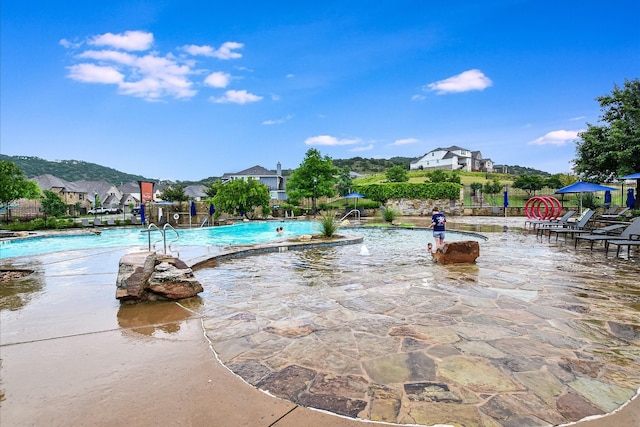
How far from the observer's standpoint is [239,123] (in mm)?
30109

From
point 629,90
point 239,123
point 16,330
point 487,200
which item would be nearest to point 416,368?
point 16,330

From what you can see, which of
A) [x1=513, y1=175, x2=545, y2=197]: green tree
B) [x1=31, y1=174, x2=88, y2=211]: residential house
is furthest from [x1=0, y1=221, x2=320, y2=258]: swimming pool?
[x1=31, y1=174, x2=88, y2=211]: residential house

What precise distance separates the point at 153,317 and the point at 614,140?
19262 millimetres

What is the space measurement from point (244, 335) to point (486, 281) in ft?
14.1

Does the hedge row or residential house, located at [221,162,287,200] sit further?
residential house, located at [221,162,287,200]

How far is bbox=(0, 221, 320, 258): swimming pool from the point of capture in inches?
541

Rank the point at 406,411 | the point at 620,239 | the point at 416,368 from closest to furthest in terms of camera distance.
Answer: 1. the point at 406,411
2. the point at 416,368
3. the point at 620,239

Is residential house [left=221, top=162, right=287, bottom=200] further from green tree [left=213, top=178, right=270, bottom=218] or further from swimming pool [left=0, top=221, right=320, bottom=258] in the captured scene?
swimming pool [left=0, top=221, right=320, bottom=258]

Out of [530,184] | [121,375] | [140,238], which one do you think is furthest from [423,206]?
[121,375]

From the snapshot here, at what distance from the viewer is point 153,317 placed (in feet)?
13.6

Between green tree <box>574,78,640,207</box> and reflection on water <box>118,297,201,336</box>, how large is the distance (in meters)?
18.2

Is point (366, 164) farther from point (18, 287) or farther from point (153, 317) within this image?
point (153, 317)

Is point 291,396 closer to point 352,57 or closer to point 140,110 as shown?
point 352,57

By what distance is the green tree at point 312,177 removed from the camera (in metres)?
28.5
